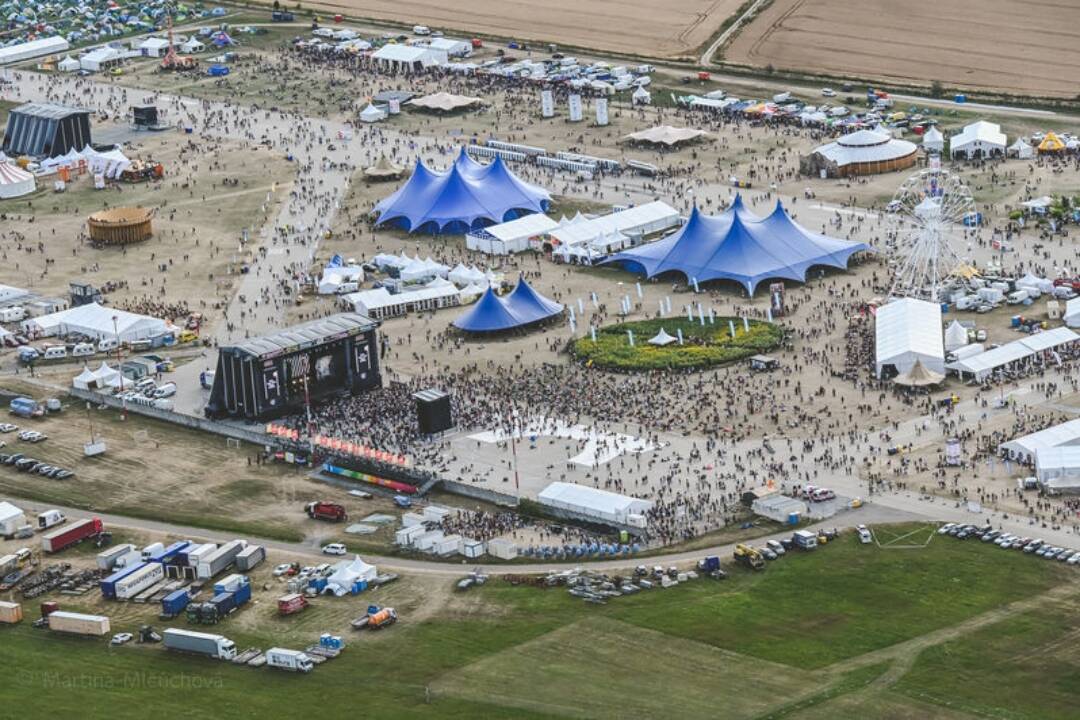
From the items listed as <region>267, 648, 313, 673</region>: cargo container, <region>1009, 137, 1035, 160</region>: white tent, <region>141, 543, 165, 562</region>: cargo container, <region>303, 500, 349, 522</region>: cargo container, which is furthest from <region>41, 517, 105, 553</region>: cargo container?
<region>1009, 137, 1035, 160</region>: white tent

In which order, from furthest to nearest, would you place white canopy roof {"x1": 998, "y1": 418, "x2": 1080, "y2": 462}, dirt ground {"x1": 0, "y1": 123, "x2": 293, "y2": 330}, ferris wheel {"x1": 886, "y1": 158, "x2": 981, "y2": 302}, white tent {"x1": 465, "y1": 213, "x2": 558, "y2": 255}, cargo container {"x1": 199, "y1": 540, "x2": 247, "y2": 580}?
white tent {"x1": 465, "y1": 213, "x2": 558, "y2": 255}, dirt ground {"x1": 0, "y1": 123, "x2": 293, "y2": 330}, ferris wheel {"x1": 886, "y1": 158, "x2": 981, "y2": 302}, white canopy roof {"x1": 998, "y1": 418, "x2": 1080, "y2": 462}, cargo container {"x1": 199, "y1": 540, "x2": 247, "y2": 580}

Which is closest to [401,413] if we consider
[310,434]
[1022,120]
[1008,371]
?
[310,434]

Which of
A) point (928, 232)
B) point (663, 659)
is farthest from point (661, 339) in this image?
point (663, 659)

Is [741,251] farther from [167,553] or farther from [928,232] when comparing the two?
[167,553]

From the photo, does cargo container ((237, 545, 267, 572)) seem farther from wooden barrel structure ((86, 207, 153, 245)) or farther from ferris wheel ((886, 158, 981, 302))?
wooden barrel structure ((86, 207, 153, 245))

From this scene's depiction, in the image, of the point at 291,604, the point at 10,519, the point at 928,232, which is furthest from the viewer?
the point at 928,232

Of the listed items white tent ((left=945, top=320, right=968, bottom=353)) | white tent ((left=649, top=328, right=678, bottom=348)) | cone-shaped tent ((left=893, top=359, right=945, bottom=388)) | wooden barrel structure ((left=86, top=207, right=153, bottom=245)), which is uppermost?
wooden barrel structure ((left=86, top=207, right=153, bottom=245))
